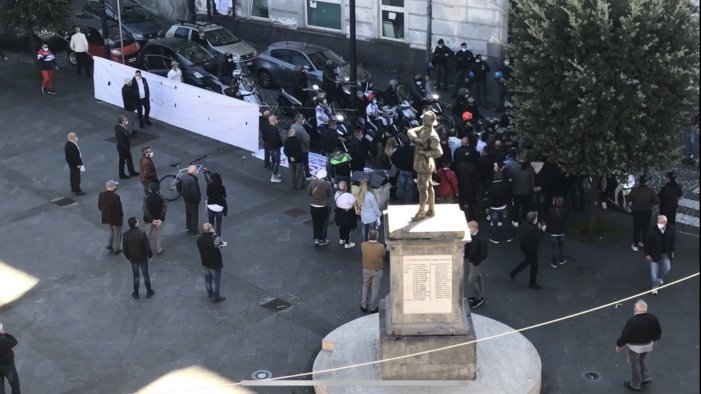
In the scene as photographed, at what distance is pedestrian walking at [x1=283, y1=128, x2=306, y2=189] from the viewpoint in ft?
66.4

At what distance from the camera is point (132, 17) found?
104ft

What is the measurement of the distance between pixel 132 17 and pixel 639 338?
72.9 ft

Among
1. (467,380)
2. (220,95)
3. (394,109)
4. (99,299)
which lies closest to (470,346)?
(467,380)

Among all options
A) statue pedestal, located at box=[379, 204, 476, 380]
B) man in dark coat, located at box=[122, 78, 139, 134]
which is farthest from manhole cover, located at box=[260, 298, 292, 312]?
man in dark coat, located at box=[122, 78, 139, 134]

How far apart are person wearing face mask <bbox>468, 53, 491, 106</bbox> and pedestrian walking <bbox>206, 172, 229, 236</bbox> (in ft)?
30.3

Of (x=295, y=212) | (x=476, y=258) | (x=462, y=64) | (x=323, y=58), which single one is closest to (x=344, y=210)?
(x=295, y=212)

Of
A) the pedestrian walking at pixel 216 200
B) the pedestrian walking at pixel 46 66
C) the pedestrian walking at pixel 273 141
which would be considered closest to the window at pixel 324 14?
the pedestrian walking at pixel 46 66

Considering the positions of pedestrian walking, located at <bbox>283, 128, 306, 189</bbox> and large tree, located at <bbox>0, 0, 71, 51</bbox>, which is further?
large tree, located at <bbox>0, 0, 71, 51</bbox>

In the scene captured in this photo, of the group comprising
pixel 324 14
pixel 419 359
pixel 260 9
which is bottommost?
pixel 419 359

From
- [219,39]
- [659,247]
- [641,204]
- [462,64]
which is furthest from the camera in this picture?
[219,39]

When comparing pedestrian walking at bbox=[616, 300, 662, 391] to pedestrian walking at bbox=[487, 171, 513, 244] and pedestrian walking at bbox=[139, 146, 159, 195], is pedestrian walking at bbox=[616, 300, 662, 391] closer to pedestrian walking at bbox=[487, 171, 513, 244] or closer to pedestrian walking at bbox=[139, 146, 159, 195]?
pedestrian walking at bbox=[487, 171, 513, 244]

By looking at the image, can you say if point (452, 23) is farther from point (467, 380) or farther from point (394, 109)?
point (467, 380)

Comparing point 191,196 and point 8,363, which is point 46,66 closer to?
point 191,196

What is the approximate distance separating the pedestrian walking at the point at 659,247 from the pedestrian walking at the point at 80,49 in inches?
684
